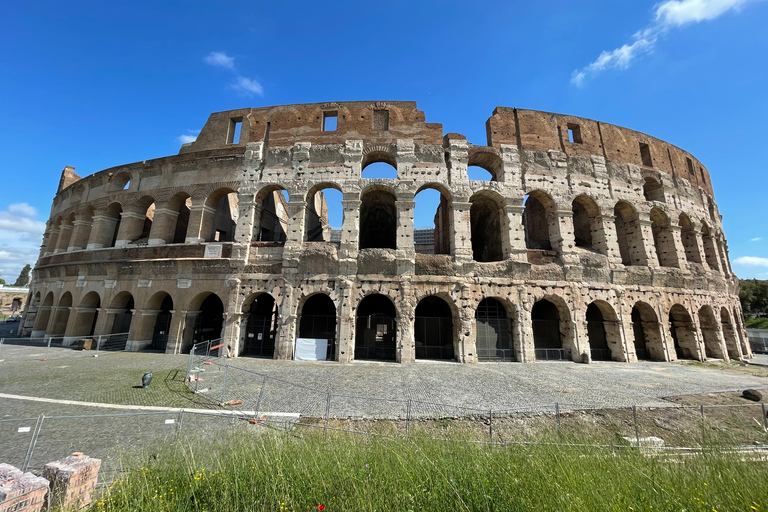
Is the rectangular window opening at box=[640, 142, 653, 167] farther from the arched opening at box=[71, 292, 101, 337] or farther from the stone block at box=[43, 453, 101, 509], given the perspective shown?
the arched opening at box=[71, 292, 101, 337]

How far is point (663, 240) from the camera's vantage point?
1891cm

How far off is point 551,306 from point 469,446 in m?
15.5

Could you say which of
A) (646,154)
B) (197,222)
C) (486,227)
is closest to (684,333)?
(646,154)

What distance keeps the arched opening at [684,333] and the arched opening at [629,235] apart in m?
3.65

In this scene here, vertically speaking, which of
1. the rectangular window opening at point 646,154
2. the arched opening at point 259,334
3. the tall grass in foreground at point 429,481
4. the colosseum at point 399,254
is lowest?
the tall grass in foreground at point 429,481

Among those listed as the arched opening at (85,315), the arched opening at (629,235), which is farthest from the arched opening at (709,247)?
the arched opening at (85,315)

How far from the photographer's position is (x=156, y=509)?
283cm

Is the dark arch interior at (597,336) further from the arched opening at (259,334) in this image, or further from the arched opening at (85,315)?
the arched opening at (85,315)

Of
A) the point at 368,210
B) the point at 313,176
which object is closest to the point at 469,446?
the point at 313,176

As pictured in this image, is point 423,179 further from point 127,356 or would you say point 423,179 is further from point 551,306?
point 127,356

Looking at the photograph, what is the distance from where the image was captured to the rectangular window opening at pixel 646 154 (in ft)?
65.2

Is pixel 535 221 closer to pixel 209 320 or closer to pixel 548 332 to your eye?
pixel 548 332

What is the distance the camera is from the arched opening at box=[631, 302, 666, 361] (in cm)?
1656

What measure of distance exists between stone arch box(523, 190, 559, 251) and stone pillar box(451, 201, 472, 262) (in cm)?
432
